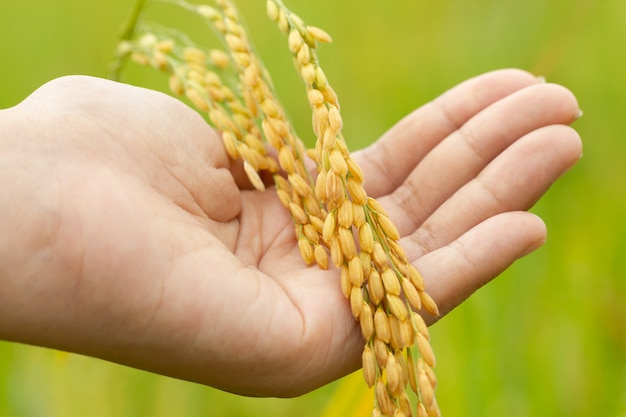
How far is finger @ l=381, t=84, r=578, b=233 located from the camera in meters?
1.32

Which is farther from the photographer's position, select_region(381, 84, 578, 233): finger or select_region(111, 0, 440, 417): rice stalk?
select_region(381, 84, 578, 233): finger

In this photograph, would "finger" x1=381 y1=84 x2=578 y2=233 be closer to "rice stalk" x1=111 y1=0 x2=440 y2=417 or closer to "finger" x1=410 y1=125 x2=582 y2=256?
"finger" x1=410 y1=125 x2=582 y2=256

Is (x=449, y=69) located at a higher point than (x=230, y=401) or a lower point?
higher

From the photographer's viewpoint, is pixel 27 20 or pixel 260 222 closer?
pixel 260 222

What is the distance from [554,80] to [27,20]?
5.76 feet

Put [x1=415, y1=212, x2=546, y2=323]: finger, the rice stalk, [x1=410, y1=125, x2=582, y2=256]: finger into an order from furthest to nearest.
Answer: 1. [x1=410, y1=125, x2=582, y2=256]: finger
2. [x1=415, y1=212, x2=546, y2=323]: finger
3. the rice stalk

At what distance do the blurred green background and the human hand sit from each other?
0.89ft

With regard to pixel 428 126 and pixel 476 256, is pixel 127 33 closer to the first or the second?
pixel 428 126

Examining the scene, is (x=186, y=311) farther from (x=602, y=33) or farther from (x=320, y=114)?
(x=602, y=33)

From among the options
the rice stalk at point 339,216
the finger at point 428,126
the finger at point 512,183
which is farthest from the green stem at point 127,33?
the finger at point 512,183

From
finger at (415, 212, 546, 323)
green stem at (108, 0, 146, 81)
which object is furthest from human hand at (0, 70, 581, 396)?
green stem at (108, 0, 146, 81)

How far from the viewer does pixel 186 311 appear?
1.01 meters

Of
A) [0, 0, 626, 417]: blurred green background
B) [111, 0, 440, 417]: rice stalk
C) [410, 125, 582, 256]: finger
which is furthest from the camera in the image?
[0, 0, 626, 417]: blurred green background

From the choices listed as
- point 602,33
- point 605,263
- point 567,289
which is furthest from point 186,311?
point 602,33
